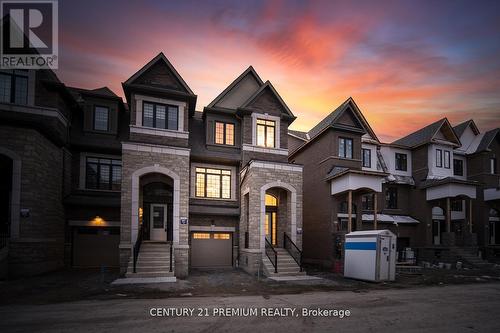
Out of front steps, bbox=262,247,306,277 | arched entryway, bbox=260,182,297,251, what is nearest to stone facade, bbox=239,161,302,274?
arched entryway, bbox=260,182,297,251

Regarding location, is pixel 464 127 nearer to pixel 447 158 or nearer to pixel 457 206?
pixel 447 158

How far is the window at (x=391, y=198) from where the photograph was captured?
28.0 meters

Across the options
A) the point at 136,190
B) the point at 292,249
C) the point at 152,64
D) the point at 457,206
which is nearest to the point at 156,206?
the point at 136,190

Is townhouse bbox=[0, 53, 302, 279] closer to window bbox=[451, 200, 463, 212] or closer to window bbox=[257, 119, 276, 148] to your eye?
window bbox=[257, 119, 276, 148]

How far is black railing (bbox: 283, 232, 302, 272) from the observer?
17.8m

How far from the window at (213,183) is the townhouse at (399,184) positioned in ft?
24.8

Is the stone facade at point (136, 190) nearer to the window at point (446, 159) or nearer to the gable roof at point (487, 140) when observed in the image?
the window at point (446, 159)

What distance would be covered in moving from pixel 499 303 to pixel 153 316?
12140 mm

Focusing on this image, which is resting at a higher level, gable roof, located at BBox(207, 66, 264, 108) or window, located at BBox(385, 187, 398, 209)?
gable roof, located at BBox(207, 66, 264, 108)

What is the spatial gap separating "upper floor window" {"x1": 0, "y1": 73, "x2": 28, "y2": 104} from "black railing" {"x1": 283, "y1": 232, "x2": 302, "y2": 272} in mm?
17311

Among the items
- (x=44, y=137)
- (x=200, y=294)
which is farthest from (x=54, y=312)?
(x=44, y=137)

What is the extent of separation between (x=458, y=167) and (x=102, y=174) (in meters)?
32.9

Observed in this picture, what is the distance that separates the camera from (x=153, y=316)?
27.7ft

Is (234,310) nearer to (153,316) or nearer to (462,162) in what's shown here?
(153,316)
